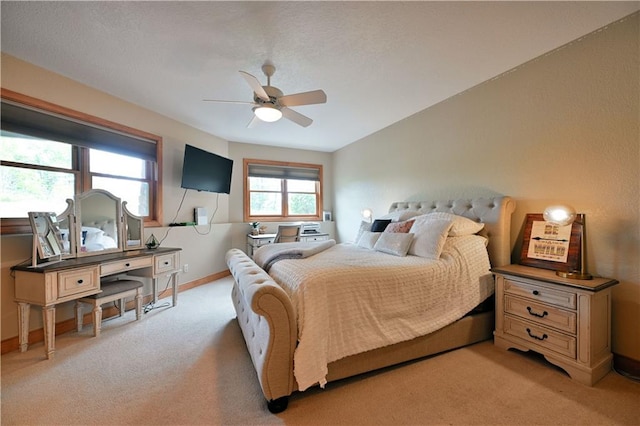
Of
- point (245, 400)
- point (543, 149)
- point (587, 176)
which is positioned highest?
point (543, 149)

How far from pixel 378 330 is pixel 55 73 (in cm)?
385

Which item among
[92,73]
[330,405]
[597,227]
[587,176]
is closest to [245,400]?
[330,405]

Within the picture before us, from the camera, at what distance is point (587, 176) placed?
2135 mm

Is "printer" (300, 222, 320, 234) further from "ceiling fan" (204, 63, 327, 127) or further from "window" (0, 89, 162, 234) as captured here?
"ceiling fan" (204, 63, 327, 127)

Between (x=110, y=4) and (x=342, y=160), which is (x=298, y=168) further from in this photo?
(x=110, y=4)

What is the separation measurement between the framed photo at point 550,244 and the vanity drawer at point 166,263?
3.83m

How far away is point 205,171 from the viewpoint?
14.0 feet

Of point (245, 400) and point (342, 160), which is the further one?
point (342, 160)

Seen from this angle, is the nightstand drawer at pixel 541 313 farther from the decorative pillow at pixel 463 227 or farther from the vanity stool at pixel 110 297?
the vanity stool at pixel 110 297

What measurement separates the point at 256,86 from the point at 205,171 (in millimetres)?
2460

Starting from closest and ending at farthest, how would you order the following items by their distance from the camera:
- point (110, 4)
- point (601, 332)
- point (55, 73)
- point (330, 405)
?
1. point (330, 405)
2. point (110, 4)
3. point (601, 332)
4. point (55, 73)

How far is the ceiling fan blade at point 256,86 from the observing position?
2070 mm

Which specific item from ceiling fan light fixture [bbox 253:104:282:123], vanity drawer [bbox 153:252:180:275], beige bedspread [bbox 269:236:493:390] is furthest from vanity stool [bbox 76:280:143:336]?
ceiling fan light fixture [bbox 253:104:282:123]

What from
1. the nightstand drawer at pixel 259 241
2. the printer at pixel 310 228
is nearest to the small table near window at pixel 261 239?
the nightstand drawer at pixel 259 241
